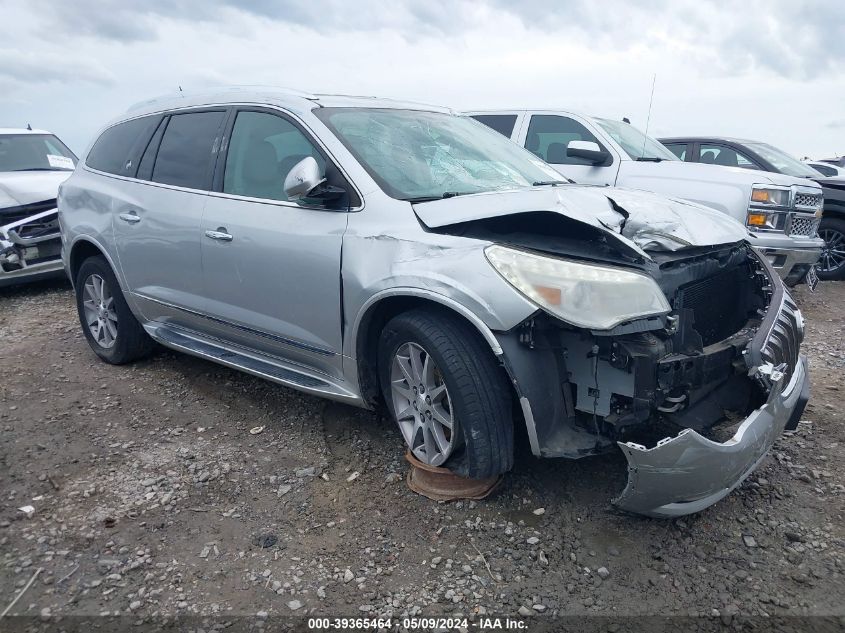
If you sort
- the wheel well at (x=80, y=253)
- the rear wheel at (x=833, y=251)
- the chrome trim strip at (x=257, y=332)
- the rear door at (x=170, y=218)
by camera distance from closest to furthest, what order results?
1. the chrome trim strip at (x=257, y=332)
2. the rear door at (x=170, y=218)
3. the wheel well at (x=80, y=253)
4. the rear wheel at (x=833, y=251)

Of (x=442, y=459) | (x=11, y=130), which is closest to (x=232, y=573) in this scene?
(x=442, y=459)

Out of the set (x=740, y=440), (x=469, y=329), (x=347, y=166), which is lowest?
(x=740, y=440)

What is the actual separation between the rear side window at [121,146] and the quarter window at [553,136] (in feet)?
13.1

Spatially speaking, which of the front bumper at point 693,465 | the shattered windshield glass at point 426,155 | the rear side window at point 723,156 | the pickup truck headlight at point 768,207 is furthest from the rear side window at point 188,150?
the rear side window at point 723,156

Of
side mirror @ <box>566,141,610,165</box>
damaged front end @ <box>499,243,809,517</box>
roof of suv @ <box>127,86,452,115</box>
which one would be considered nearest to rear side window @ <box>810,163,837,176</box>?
side mirror @ <box>566,141,610,165</box>

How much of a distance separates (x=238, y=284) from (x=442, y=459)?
1.52m

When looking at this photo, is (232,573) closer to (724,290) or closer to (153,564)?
(153,564)

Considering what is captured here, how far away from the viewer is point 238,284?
3607 mm

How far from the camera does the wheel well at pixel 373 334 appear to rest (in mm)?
2969

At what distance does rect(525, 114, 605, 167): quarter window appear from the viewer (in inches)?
273

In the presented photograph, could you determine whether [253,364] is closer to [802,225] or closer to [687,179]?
[687,179]

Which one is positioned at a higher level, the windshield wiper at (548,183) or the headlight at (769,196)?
the windshield wiper at (548,183)

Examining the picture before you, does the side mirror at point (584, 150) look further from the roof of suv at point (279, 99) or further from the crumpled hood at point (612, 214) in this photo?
the crumpled hood at point (612, 214)

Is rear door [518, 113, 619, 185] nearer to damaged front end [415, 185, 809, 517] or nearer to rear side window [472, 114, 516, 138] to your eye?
rear side window [472, 114, 516, 138]
